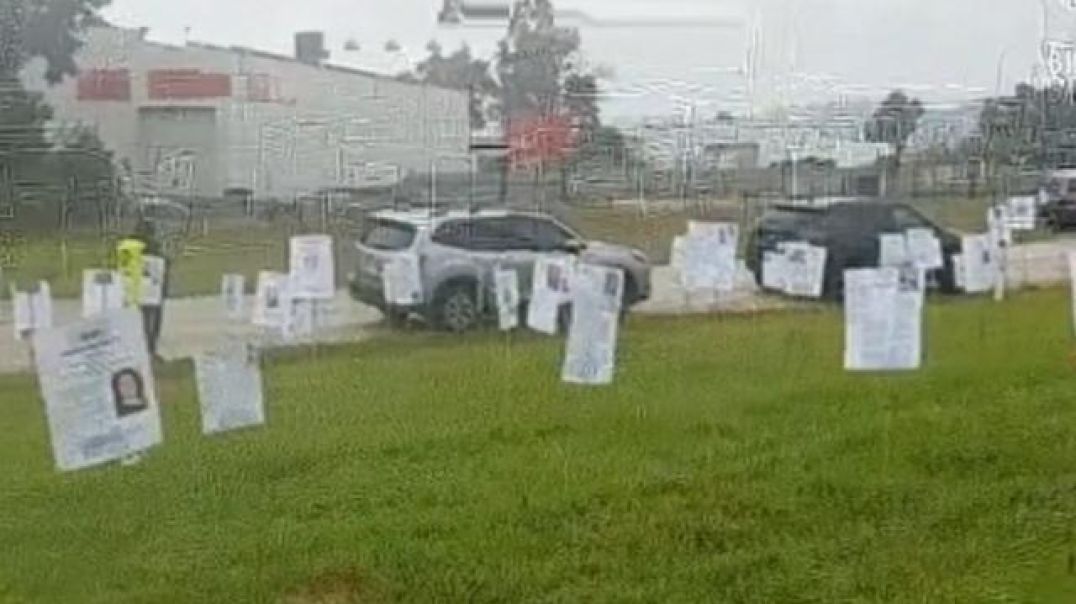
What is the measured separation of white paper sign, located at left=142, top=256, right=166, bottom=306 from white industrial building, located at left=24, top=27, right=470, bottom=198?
1.07 ft

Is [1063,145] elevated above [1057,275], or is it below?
above

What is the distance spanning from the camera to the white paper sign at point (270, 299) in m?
8.55

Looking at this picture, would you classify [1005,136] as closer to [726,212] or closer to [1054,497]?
[726,212]

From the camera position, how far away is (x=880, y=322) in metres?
7.58

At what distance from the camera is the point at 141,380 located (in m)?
5.89

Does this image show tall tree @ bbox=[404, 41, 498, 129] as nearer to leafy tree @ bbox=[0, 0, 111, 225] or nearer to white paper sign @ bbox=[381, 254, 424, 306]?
leafy tree @ bbox=[0, 0, 111, 225]

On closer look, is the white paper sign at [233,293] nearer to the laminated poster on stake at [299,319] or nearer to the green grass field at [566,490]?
the laminated poster on stake at [299,319]

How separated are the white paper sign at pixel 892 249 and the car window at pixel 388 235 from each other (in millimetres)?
2806

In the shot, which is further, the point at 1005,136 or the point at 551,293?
the point at 1005,136

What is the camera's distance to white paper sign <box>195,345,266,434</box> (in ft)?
22.3

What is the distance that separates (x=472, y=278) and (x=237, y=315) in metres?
2.87

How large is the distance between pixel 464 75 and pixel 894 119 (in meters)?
2.64

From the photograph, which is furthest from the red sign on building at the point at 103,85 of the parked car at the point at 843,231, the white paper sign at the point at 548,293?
the parked car at the point at 843,231

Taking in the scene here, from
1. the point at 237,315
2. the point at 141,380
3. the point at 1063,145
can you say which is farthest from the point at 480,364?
the point at 1063,145
